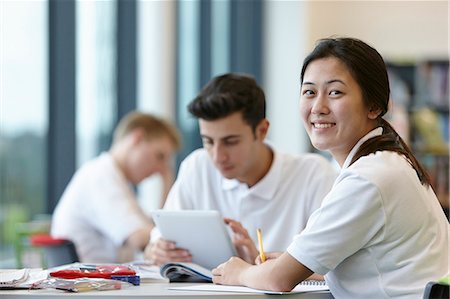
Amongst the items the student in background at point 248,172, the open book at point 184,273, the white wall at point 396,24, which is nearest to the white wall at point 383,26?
the white wall at point 396,24

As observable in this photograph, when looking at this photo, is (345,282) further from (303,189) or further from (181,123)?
(181,123)

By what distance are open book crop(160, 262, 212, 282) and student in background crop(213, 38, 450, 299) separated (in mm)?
181

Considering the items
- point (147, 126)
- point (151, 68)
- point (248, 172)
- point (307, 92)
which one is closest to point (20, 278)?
point (307, 92)

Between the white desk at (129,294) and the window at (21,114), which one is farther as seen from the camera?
the window at (21,114)

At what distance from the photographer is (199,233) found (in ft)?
9.00

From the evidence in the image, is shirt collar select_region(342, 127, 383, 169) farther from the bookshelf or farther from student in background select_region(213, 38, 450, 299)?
the bookshelf

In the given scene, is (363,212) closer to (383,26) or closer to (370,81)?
(370,81)

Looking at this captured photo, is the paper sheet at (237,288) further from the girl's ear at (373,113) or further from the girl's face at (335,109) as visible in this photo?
the girl's ear at (373,113)

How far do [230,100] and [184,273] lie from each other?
745mm

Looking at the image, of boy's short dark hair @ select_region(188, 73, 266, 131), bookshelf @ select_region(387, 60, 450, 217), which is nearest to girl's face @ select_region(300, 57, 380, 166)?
boy's short dark hair @ select_region(188, 73, 266, 131)

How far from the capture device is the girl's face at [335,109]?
226cm

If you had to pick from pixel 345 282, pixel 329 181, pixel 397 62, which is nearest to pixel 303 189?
pixel 329 181

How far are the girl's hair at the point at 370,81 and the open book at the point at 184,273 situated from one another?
1.68 feet

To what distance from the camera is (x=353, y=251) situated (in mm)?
2131
